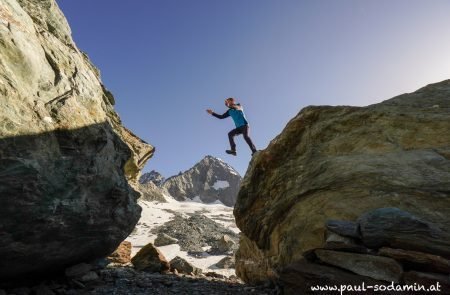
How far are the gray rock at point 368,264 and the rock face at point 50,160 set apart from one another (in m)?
9.01

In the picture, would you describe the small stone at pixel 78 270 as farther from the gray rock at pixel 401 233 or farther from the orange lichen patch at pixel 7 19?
the gray rock at pixel 401 233

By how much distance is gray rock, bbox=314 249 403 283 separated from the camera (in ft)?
23.1

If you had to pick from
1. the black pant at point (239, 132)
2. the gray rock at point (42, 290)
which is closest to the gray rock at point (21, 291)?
the gray rock at point (42, 290)

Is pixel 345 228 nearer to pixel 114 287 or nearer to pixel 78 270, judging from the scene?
pixel 114 287

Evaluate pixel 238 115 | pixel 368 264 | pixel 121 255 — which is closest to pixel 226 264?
pixel 121 255

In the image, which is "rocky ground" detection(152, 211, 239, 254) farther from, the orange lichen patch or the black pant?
the orange lichen patch

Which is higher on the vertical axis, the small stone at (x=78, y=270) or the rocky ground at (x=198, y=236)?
the small stone at (x=78, y=270)

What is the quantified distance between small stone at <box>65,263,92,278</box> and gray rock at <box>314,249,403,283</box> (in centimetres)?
982

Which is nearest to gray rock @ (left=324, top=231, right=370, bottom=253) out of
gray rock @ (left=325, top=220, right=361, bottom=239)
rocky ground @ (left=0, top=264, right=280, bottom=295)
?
gray rock @ (left=325, top=220, right=361, bottom=239)

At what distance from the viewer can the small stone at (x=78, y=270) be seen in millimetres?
12352

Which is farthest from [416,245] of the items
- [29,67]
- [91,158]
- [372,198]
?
[29,67]

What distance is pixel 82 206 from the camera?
11.6m

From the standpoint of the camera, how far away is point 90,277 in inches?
505

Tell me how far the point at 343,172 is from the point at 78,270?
36.8 ft
